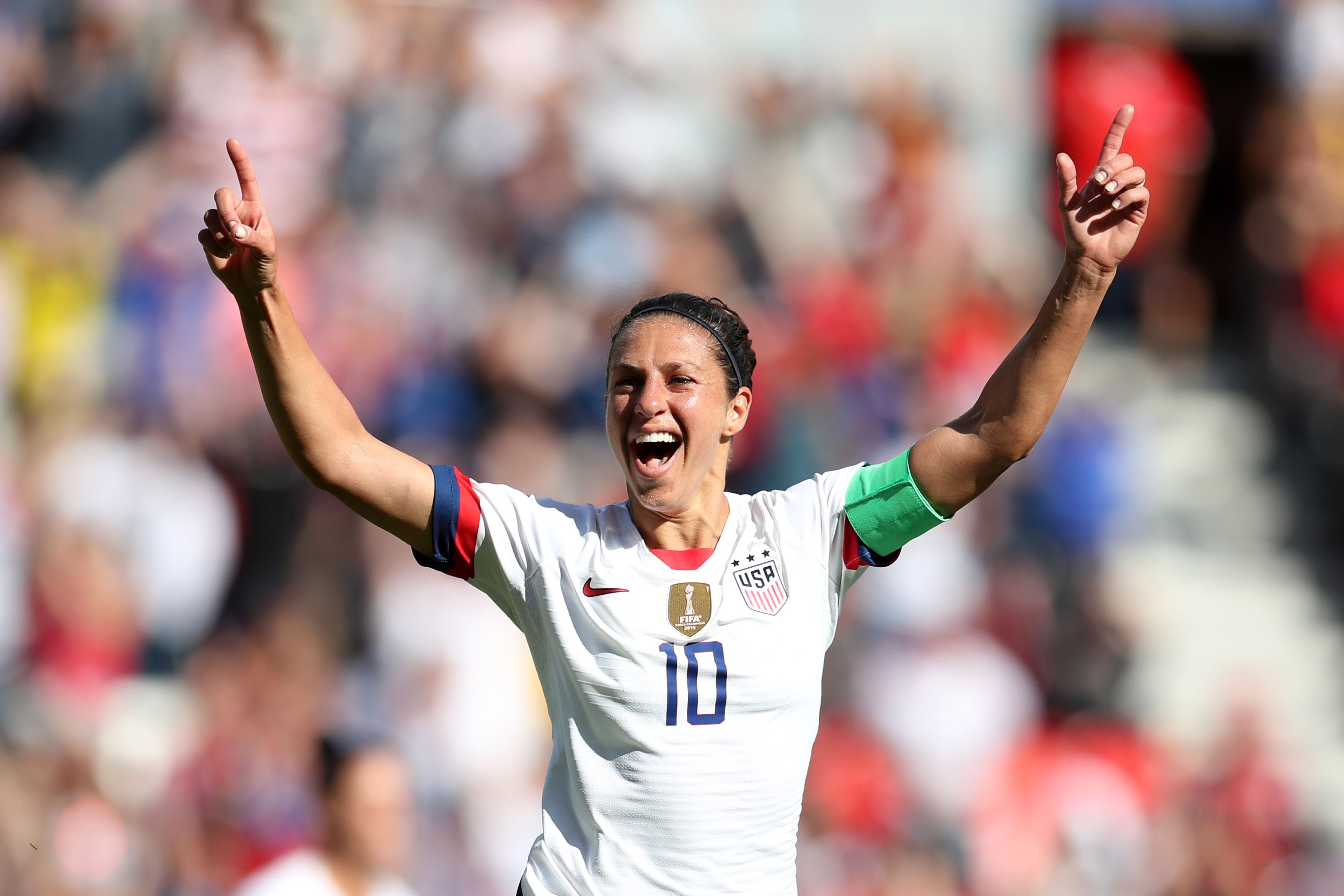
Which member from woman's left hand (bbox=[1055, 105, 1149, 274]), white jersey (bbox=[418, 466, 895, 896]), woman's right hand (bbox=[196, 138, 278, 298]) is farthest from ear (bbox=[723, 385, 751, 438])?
woman's right hand (bbox=[196, 138, 278, 298])

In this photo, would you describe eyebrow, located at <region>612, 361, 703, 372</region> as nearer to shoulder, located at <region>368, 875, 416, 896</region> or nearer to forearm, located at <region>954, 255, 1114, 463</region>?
forearm, located at <region>954, 255, 1114, 463</region>

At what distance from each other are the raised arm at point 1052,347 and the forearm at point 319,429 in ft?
3.77

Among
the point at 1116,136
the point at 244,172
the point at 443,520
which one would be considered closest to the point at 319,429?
the point at 443,520

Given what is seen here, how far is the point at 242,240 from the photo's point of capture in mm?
3311

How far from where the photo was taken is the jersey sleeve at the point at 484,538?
3467 millimetres

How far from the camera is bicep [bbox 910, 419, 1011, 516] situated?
3.45 m

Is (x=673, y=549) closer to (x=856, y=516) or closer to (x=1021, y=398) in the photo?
(x=856, y=516)

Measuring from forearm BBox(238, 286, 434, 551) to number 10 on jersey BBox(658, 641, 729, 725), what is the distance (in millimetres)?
636

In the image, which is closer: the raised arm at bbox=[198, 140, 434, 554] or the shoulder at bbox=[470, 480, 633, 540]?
the raised arm at bbox=[198, 140, 434, 554]

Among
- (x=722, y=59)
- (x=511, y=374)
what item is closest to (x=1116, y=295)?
(x=722, y=59)

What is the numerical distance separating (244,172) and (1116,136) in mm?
1925

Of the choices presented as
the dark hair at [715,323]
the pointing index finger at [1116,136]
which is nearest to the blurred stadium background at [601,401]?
the dark hair at [715,323]

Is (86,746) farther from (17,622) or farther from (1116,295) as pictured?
(1116,295)

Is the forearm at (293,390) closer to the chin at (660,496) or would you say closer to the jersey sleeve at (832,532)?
the chin at (660,496)
